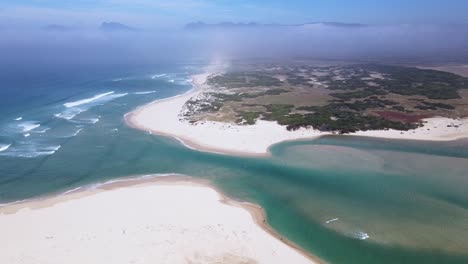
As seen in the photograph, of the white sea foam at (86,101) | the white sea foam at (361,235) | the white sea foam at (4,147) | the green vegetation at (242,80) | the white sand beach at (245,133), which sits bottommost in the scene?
the white sea foam at (361,235)

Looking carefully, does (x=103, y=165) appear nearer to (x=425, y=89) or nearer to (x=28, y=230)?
(x=28, y=230)

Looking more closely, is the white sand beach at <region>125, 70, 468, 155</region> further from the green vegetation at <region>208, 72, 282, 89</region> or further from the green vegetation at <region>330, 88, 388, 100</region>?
the green vegetation at <region>208, 72, 282, 89</region>

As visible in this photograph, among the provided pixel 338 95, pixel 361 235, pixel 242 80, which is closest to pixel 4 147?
pixel 361 235

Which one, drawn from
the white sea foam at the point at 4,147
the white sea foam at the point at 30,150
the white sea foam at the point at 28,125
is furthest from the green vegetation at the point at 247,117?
the white sea foam at the point at 4,147

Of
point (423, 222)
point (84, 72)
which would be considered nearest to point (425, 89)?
point (423, 222)

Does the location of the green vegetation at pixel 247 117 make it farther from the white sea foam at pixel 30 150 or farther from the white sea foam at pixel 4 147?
the white sea foam at pixel 4 147

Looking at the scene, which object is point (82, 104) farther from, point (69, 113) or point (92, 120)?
point (92, 120)
